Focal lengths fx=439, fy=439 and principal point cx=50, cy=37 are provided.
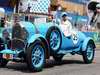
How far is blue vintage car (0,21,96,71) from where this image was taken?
43.1 feet

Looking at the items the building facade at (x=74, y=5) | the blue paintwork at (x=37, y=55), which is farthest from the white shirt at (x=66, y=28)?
the building facade at (x=74, y=5)

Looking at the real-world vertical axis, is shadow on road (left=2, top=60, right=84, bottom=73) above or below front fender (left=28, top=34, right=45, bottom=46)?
below

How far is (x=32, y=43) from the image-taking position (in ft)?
42.9

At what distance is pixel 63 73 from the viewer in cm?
1309

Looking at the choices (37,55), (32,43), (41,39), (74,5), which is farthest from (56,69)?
(74,5)

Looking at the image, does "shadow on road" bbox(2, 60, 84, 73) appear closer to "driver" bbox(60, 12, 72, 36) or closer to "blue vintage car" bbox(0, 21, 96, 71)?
"blue vintage car" bbox(0, 21, 96, 71)

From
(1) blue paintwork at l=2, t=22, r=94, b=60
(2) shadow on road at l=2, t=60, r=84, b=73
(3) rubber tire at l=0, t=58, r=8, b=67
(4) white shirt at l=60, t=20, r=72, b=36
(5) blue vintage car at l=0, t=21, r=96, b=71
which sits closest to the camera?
(5) blue vintage car at l=0, t=21, r=96, b=71

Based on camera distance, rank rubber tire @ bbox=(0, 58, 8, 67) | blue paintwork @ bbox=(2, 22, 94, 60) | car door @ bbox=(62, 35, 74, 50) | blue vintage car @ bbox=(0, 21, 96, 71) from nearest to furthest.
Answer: blue vintage car @ bbox=(0, 21, 96, 71)
blue paintwork @ bbox=(2, 22, 94, 60)
rubber tire @ bbox=(0, 58, 8, 67)
car door @ bbox=(62, 35, 74, 50)

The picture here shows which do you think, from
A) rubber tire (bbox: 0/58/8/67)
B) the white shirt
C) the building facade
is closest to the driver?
the white shirt

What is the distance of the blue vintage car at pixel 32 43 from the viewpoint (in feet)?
43.1

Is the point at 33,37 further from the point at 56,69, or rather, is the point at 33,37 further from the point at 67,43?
the point at 67,43

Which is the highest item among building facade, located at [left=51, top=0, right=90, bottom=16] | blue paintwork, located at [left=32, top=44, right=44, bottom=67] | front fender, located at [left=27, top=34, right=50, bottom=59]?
front fender, located at [left=27, top=34, right=50, bottom=59]

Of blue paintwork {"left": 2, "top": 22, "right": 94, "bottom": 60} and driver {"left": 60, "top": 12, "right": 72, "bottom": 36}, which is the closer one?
blue paintwork {"left": 2, "top": 22, "right": 94, "bottom": 60}

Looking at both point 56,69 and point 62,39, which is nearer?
A: point 56,69
